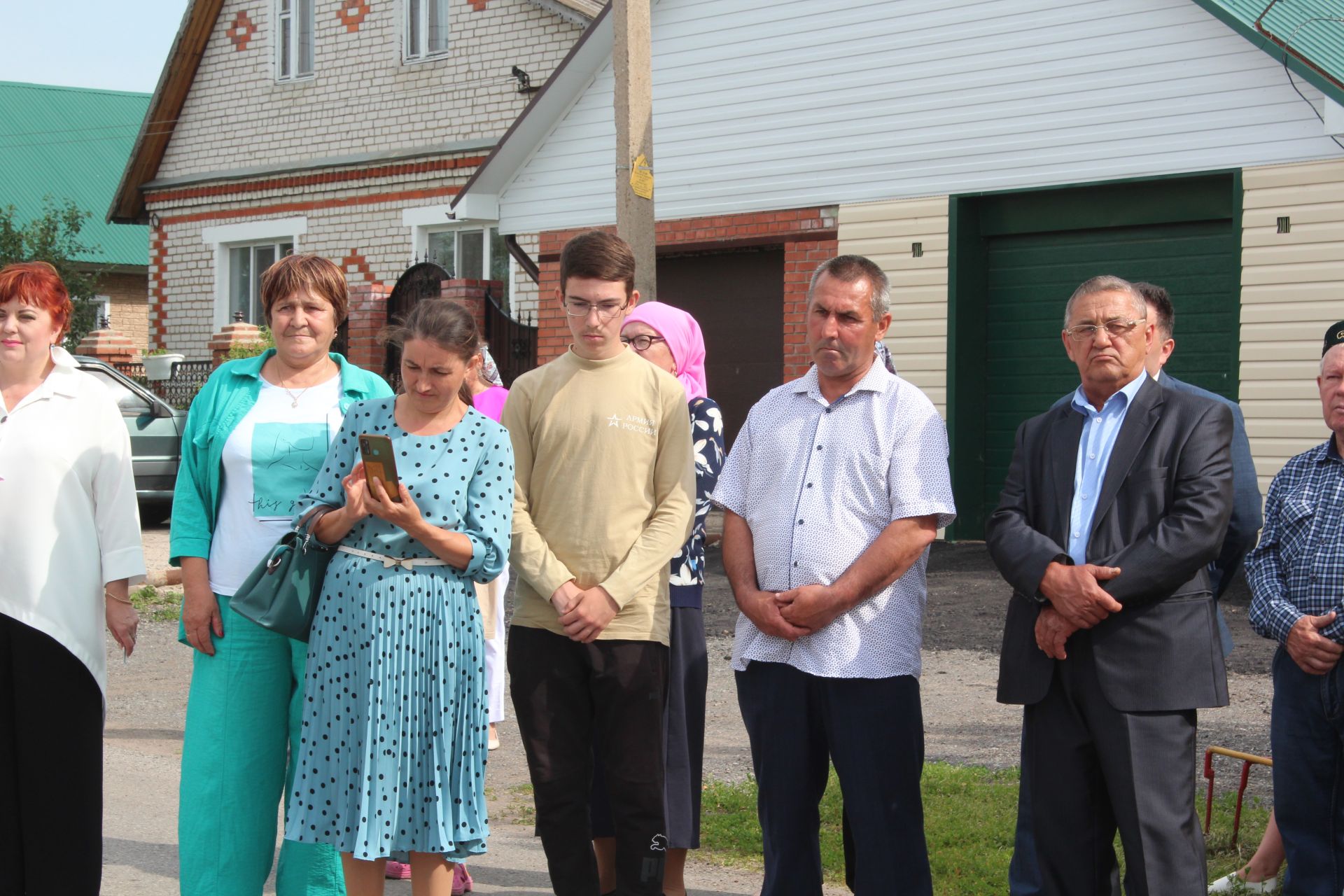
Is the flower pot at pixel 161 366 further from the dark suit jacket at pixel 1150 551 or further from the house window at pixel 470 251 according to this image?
the dark suit jacket at pixel 1150 551

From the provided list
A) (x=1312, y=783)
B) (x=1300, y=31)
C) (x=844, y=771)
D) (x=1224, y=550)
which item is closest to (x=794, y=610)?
(x=844, y=771)

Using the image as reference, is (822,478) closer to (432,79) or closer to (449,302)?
(449,302)

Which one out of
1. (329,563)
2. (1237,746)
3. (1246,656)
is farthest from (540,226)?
(329,563)

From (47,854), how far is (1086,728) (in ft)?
9.59

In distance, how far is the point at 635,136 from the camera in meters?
8.88

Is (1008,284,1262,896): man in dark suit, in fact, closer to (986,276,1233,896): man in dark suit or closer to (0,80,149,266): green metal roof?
(986,276,1233,896): man in dark suit

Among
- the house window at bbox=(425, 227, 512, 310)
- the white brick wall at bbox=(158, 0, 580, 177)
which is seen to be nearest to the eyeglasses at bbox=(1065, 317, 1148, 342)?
the white brick wall at bbox=(158, 0, 580, 177)

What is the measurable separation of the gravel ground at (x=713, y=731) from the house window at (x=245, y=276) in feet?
38.3

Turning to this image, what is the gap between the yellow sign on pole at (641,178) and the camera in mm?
8789

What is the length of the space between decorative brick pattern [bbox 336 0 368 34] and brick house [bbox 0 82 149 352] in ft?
42.7

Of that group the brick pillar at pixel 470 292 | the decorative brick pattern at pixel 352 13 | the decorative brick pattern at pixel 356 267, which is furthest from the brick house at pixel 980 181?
the decorative brick pattern at pixel 352 13

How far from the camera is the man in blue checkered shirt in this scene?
402 cm

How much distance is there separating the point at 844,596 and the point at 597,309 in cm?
113

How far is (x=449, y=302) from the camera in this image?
4145mm
